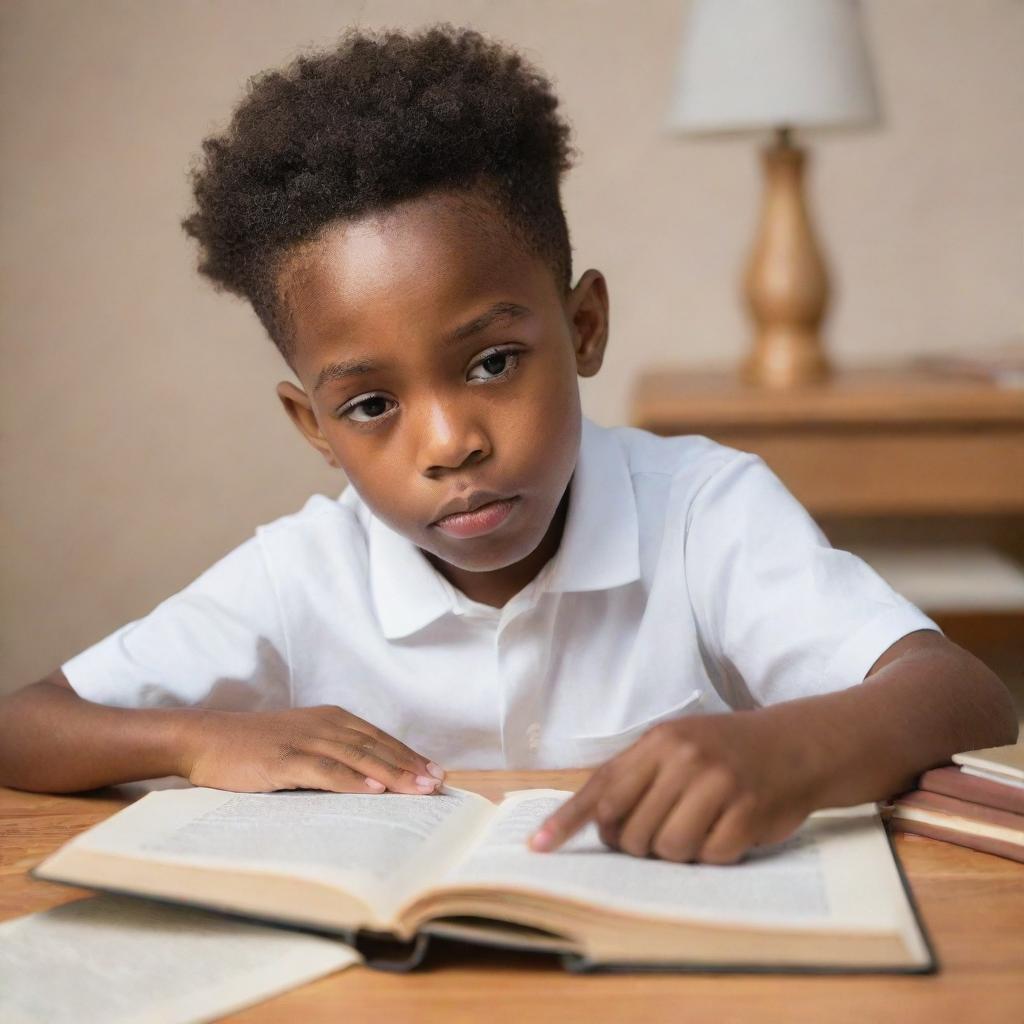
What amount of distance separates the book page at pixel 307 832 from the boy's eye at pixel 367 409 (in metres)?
0.27

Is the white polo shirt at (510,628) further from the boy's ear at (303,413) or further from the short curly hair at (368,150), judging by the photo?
the short curly hair at (368,150)

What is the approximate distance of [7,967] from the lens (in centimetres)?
Result: 55

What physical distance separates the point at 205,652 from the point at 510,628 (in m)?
0.24

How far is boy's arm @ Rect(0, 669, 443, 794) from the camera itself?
2.49 feet

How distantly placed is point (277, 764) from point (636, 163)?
1907mm

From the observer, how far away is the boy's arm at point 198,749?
0.76m

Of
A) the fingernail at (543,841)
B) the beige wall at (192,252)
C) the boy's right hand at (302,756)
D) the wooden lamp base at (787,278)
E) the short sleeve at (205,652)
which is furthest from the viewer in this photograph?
the beige wall at (192,252)

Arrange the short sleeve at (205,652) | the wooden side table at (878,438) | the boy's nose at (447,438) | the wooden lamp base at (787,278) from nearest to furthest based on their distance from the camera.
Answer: the boy's nose at (447,438), the short sleeve at (205,652), the wooden side table at (878,438), the wooden lamp base at (787,278)

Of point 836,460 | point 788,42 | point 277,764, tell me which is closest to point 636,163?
point 788,42

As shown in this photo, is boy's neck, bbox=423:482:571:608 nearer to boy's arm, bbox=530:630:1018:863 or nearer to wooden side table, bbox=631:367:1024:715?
boy's arm, bbox=530:630:1018:863

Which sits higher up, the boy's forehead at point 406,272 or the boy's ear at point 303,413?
the boy's forehead at point 406,272

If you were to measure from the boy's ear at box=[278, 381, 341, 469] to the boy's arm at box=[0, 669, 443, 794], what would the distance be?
255 millimetres

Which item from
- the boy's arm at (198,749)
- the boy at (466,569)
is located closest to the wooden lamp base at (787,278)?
the boy at (466,569)

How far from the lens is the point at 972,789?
0.68m
